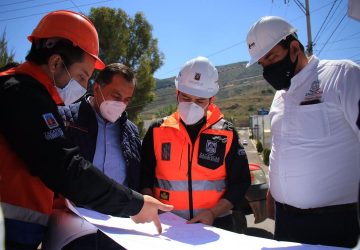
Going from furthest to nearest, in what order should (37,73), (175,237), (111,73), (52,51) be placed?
(111,73), (175,237), (52,51), (37,73)

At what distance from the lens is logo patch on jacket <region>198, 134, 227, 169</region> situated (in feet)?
7.80

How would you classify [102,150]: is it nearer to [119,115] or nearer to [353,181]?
[119,115]

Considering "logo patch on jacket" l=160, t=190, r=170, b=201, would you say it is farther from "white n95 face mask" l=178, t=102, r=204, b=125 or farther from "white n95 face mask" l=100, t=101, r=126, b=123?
"white n95 face mask" l=100, t=101, r=126, b=123

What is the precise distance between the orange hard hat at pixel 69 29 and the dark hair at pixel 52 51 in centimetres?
3

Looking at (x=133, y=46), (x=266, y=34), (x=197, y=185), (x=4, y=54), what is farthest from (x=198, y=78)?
(x=133, y=46)

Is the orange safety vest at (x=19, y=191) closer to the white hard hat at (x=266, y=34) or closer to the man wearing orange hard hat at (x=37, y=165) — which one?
the man wearing orange hard hat at (x=37, y=165)

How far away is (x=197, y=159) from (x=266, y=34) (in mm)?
1043

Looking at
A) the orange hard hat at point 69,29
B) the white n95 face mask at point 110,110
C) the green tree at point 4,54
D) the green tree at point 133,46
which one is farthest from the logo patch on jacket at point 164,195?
the green tree at point 133,46

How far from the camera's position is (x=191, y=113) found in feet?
8.44

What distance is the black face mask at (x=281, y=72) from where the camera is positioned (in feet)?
7.70

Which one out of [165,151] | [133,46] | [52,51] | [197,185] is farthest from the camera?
[133,46]

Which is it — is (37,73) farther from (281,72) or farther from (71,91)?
(281,72)

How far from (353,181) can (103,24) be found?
80.6ft

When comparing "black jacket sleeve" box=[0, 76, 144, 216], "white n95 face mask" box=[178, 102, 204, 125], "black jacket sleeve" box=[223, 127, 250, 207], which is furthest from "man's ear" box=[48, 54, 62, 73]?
"black jacket sleeve" box=[223, 127, 250, 207]
